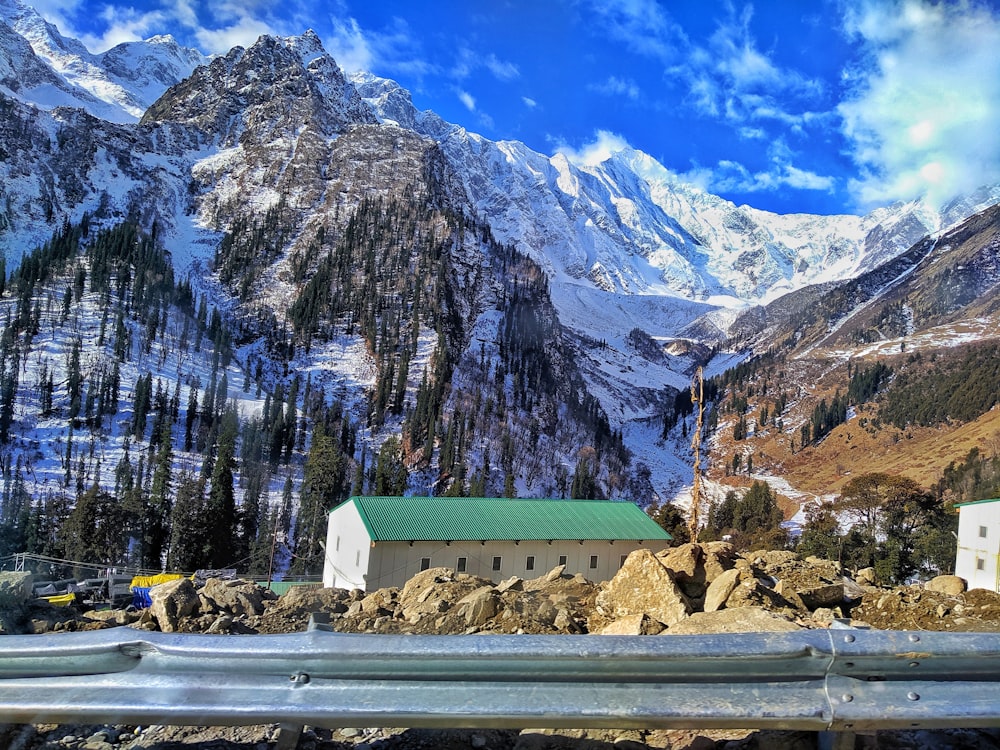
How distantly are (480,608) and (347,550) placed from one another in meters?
21.3

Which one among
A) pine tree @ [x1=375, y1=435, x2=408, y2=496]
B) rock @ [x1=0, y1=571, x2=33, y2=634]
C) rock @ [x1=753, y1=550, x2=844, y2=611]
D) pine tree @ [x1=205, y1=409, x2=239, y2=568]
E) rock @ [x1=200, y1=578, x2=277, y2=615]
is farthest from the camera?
pine tree @ [x1=375, y1=435, x2=408, y2=496]

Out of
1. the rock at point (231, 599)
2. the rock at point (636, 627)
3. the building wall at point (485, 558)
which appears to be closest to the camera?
the rock at point (636, 627)

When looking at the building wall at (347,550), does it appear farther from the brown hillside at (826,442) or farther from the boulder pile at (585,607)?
the brown hillside at (826,442)

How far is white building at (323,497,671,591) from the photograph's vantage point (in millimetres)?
23547

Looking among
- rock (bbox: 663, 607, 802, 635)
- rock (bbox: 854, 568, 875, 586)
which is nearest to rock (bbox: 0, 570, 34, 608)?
rock (bbox: 663, 607, 802, 635)

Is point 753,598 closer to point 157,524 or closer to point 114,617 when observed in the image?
point 114,617

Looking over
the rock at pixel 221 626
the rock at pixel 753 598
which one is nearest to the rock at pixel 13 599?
the rock at pixel 221 626

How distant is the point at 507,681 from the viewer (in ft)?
7.70

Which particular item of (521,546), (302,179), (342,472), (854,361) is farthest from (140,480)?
(854,361)

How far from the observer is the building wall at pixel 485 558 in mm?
23391

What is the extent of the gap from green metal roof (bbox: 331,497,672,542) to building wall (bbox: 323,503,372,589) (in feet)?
2.08

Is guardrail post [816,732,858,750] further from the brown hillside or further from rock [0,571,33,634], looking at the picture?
the brown hillside

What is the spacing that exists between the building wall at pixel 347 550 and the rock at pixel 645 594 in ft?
59.1

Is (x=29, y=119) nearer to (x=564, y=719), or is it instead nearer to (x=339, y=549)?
(x=339, y=549)
